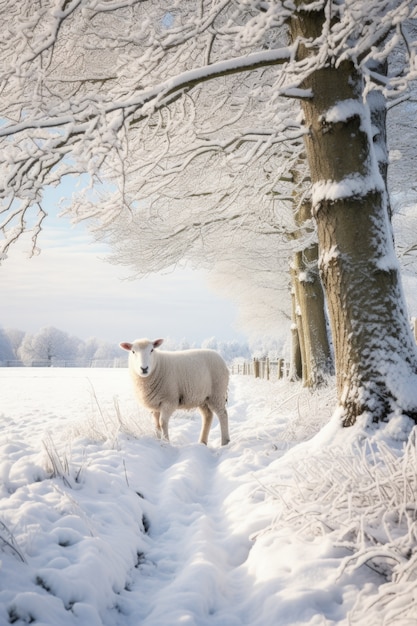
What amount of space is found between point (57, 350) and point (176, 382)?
7875 centimetres

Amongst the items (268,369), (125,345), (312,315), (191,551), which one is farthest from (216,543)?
(268,369)

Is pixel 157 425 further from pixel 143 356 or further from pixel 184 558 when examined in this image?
pixel 184 558

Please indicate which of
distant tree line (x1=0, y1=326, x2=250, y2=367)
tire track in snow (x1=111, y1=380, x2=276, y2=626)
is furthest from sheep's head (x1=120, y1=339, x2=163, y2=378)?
distant tree line (x1=0, y1=326, x2=250, y2=367)

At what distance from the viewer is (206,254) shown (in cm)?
1050

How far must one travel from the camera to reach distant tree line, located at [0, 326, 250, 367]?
221 feet

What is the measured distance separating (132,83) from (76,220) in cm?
130

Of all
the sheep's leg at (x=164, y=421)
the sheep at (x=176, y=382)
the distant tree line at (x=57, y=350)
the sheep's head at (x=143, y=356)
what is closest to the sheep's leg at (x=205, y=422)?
the sheep at (x=176, y=382)

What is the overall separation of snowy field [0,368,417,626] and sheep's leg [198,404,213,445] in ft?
8.07

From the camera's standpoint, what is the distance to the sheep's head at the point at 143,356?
648 centimetres

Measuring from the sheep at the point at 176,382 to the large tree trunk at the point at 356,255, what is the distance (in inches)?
123

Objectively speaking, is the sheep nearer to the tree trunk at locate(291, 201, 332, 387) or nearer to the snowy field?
the tree trunk at locate(291, 201, 332, 387)

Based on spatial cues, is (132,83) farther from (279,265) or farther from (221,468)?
(279,265)

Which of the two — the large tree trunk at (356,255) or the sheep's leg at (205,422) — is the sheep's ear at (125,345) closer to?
the sheep's leg at (205,422)

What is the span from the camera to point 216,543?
3150mm
